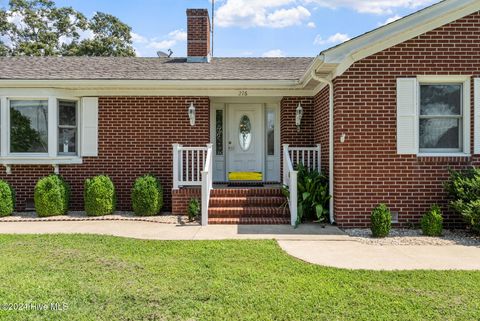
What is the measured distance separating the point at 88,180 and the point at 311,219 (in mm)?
5101

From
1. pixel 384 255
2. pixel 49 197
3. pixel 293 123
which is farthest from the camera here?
pixel 293 123

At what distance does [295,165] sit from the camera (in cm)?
943

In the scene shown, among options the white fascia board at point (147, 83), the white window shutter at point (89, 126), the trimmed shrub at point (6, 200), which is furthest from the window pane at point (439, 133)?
the trimmed shrub at point (6, 200)

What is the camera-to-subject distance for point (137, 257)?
5.45 metres

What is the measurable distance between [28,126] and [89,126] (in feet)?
4.69

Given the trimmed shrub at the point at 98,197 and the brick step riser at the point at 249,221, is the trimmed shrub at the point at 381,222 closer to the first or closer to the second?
the brick step riser at the point at 249,221

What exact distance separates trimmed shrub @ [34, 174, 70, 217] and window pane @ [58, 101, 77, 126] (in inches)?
61.4

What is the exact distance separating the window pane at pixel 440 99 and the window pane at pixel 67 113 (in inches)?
316

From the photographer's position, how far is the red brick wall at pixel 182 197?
878cm

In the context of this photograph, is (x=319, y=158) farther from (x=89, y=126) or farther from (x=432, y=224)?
(x=89, y=126)

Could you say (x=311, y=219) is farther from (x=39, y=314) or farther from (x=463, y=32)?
(x=39, y=314)

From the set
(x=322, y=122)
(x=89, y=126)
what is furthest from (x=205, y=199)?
(x=89, y=126)

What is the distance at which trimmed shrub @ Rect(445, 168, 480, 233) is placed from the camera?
6.65m

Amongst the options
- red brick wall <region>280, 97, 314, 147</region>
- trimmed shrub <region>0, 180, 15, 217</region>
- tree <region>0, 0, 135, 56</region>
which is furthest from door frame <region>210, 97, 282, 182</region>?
tree <region>0, 0, 135, 56</region>
